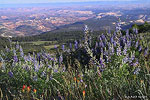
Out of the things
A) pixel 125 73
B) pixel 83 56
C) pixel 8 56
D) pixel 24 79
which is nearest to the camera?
pixel 125 73

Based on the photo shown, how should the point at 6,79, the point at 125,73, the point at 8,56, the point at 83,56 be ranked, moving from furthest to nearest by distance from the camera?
the point at 83,56 → the point at 8,56 → the point at 6,79 → the point at 125,73

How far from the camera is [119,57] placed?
12.8 feet

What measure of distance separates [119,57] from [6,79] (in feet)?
8.72

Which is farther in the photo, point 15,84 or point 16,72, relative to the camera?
point 16,72

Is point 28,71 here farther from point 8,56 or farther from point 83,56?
point 83,56

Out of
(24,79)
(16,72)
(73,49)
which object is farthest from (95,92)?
(73,49)

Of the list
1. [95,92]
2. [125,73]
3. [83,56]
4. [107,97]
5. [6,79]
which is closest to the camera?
[107,97]

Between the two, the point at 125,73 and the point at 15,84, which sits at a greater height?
the point at 125,73

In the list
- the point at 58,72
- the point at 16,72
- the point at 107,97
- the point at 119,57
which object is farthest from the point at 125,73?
the point at 16,72

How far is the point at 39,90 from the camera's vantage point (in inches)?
148

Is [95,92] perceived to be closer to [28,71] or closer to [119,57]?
[119,57]

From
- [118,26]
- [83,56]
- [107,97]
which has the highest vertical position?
[118,26]

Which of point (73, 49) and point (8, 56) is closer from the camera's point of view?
point (8, 56)

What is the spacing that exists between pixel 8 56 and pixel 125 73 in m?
4.55
